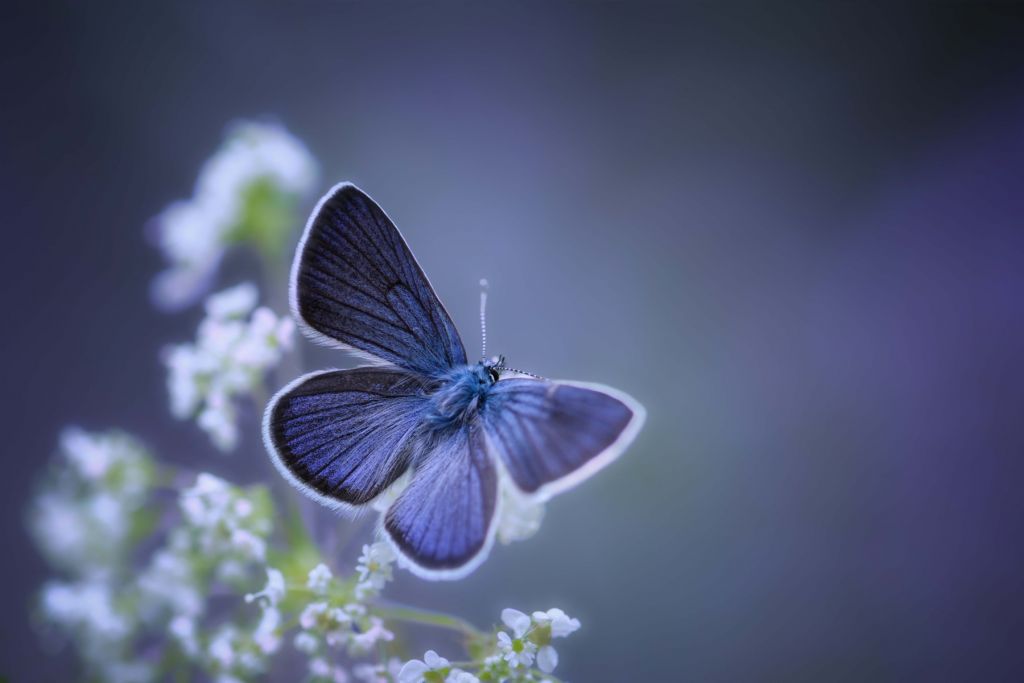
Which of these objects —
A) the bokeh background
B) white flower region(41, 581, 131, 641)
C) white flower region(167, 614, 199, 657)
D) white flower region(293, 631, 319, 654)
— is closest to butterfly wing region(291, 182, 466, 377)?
white flower region(293, 631, 319, 654)

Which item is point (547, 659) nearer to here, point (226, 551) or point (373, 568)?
point (373, 568)

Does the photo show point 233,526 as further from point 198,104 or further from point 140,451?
point 198,104

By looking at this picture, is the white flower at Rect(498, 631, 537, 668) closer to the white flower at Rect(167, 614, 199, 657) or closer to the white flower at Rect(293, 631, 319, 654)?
the white flower at Rect(293, 631, 319, 654)

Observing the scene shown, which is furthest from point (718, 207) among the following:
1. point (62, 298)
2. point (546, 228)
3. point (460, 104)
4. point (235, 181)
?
point (62, 298)

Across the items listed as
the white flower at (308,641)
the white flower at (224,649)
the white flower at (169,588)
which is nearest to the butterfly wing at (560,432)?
the white flower at (308,641)

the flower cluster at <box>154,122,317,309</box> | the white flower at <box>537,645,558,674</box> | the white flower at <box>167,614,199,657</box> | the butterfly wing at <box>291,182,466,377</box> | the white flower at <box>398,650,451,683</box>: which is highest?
the flower cluster at <box>154,122,317,309</box>

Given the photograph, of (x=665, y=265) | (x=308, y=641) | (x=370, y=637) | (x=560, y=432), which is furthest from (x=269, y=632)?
(x=665, y=265)
